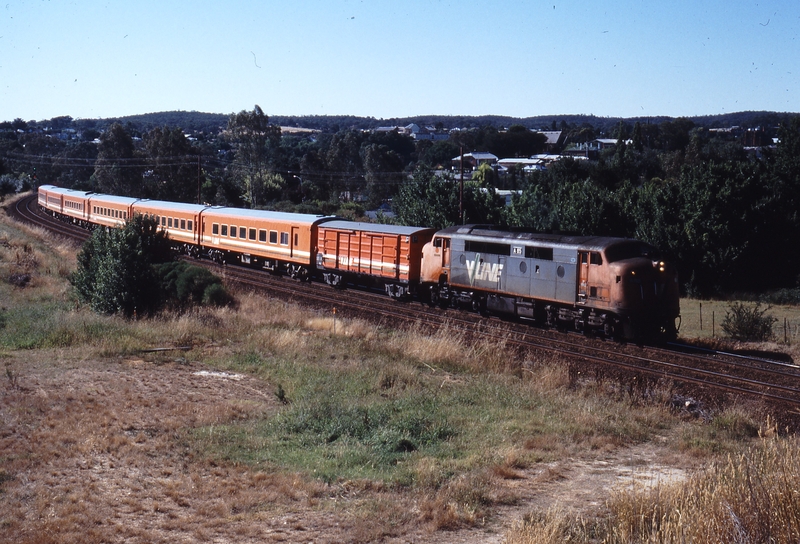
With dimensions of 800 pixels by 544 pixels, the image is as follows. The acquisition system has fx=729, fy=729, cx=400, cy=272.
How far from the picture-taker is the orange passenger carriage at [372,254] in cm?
3092

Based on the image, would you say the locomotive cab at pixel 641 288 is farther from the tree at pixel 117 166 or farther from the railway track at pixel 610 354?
the tree at pixel 117 166

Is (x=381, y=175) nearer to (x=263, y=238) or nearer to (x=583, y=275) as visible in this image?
(x=263, y=238)

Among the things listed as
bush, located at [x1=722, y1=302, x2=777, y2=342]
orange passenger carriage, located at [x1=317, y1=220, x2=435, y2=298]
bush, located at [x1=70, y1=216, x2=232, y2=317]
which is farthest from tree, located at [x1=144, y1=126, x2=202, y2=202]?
bush, located at [x1=722, y1=302, x2=777, y2=342]

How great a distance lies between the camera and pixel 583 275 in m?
23.6

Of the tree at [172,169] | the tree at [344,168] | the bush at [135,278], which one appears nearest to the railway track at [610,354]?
the bush at [135,278]

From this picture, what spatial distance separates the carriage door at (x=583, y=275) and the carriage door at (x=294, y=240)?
56.3 feet

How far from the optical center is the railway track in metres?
18.6

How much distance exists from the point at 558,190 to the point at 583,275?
28072 millimetres

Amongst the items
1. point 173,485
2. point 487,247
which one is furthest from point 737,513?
point 487,247

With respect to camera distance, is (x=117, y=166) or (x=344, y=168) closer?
(x=117, y=166)

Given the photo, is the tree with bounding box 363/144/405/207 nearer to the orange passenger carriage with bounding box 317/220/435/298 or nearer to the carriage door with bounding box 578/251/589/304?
the orange passenger carriage with bounding box 317/220/435/298


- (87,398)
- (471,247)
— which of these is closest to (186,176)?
(471,247)

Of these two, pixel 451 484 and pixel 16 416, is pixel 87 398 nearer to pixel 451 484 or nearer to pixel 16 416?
pixel 16 416

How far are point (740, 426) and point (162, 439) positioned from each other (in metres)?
11.3
